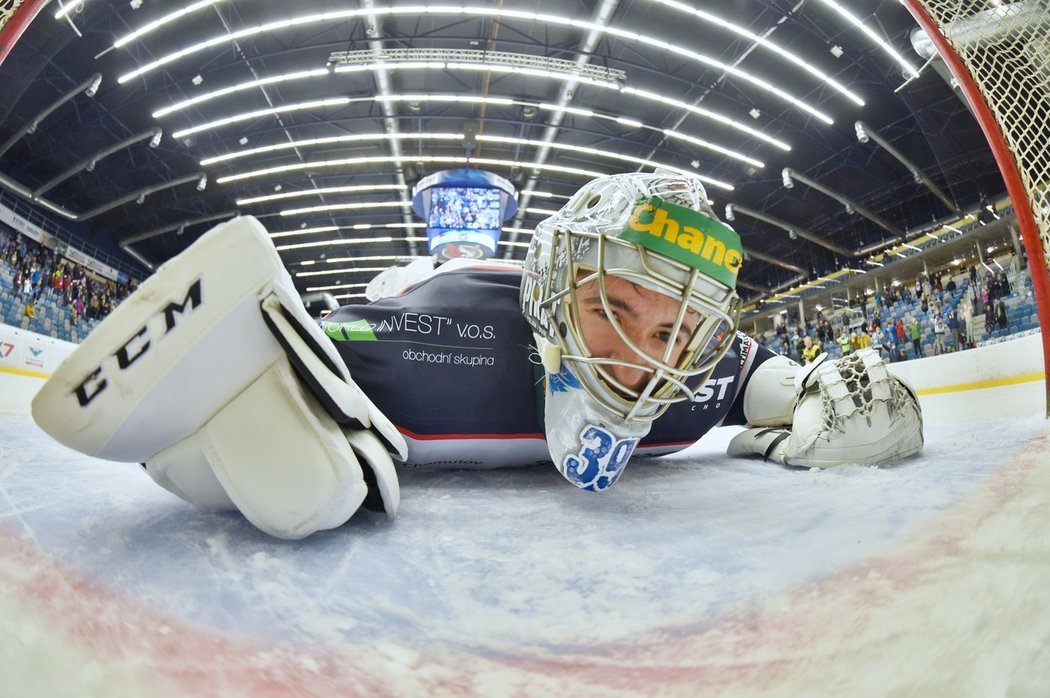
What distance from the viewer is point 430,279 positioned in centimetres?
152

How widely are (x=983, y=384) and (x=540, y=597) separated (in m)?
4.45

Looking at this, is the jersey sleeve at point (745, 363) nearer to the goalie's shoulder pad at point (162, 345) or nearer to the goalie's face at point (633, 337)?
the goalie's face at point (633, 337)

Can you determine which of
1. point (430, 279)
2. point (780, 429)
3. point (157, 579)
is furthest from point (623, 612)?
point (780, 429)

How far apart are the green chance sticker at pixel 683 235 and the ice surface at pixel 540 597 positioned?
49 cm

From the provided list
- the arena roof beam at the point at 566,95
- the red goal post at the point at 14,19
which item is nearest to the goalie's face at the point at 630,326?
the red goal post at the point at 14,19

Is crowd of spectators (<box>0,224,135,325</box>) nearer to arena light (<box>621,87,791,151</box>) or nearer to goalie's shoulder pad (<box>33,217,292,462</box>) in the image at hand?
goalie's shoulder pad (<box>33,217,292,462</box>)

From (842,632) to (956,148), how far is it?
51.4 feet

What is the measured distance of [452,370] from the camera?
1342 mm

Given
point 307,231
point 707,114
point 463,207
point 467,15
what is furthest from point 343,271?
point 707,114

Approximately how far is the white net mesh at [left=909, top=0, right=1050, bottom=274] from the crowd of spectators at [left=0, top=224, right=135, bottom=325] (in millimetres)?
12212

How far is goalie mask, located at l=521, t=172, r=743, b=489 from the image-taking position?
0.96 meters

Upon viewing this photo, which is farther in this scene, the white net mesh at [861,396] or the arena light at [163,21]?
the arena light at [163,21]

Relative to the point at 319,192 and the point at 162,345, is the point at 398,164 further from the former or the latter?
the point at 162,345

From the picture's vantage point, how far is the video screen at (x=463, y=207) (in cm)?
1249
